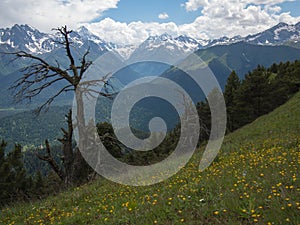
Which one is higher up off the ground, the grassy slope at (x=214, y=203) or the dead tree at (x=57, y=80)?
the dead tree at (x=57, y=80)

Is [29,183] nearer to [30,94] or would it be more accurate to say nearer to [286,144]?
[30,94]

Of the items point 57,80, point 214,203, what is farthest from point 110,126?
point 214,203

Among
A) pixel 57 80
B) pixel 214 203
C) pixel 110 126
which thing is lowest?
pixel 214 203

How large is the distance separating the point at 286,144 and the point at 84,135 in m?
11.1

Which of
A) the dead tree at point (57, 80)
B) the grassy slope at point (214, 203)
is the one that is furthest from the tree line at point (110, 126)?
the grassy slope at point (214, 203)

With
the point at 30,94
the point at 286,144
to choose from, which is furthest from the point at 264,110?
the point at 30,94

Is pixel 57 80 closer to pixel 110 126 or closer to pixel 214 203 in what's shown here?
pixel 214 203

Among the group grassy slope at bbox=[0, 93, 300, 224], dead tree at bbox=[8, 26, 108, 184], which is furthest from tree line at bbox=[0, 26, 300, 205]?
grassy slope at bbox=[0, 93, 300, 224]

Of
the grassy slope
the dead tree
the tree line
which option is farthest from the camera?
the tree line

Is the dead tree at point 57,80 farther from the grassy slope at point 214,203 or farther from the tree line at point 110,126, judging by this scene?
the grassy slope at point 214,203

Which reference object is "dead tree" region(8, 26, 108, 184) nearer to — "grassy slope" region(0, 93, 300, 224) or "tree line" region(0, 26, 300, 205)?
"tree line" region(0, 26, 300, 205)

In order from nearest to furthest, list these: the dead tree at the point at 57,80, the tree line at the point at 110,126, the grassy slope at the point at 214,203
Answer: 1. the grassy slope at the point at 214,203
2. the dead tree at the point at 57,80
3. the tree line at the point at 110,126

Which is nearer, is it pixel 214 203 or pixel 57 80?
pixel 214 203

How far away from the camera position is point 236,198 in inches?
254
